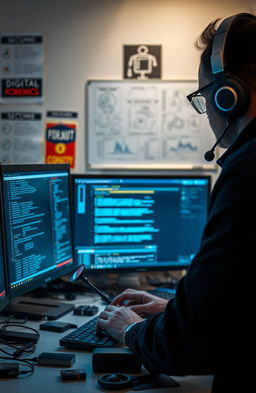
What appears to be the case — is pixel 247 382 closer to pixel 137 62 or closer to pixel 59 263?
pixel 59 263

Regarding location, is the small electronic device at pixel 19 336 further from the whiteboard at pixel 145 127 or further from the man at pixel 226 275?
the whiteboard at pixel 145 127

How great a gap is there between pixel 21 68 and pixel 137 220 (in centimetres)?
120

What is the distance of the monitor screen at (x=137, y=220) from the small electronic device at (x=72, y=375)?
82cm

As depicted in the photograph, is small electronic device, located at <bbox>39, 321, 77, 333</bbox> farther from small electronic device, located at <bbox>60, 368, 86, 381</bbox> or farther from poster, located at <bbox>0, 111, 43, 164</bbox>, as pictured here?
poster, located at <bbox>0, 111, 43, 164</bbox>

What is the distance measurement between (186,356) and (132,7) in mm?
2163

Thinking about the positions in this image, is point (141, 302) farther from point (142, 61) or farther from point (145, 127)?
point (142, 61)

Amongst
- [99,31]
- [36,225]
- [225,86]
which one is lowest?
[36,225]

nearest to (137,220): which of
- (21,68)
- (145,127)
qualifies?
(145,127)

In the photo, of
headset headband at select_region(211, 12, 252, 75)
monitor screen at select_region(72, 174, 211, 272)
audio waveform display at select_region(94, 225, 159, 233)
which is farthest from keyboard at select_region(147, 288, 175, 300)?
headset headband at select_region(211, 12, 252, 75)

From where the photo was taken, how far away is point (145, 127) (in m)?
2.76

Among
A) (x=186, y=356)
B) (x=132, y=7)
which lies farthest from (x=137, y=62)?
(x=186, y=356)

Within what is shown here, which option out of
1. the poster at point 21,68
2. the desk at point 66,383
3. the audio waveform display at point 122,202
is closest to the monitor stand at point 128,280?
A: the audio waveform display at point 122,202

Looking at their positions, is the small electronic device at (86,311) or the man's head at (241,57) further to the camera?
the small electronic device at (86,311)

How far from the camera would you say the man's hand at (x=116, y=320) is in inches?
52.5
